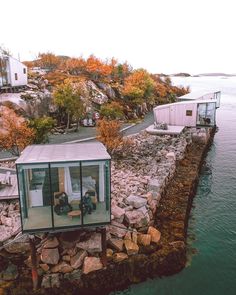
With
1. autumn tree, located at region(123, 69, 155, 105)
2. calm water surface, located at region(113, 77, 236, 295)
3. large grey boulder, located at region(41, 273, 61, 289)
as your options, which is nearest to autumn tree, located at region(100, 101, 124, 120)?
autumn tree, located at region(123, 69, 155, 105)

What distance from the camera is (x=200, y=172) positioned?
36.5 m

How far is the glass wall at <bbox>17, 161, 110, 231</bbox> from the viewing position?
16234 millimetres

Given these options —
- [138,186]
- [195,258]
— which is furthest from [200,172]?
[195,258]

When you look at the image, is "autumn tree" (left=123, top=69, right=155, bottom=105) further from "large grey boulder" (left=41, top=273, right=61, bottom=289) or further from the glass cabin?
"large grey boulder" (left=41, top=273, right=61, bottom=289)

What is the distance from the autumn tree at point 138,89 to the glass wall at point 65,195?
44433 mm

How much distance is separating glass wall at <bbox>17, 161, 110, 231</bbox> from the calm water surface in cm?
528

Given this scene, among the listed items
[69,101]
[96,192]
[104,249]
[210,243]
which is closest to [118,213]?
[104,249]

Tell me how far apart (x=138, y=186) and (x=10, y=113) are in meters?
14.7

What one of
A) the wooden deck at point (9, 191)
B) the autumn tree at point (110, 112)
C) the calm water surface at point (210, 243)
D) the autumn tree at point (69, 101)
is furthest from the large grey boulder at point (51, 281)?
the autumn tree at point (110, 112)

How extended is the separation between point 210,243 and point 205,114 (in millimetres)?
27519

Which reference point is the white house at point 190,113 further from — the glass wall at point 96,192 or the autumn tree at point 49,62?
the autumn tree at point 49,62

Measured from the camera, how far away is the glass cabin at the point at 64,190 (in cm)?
1614

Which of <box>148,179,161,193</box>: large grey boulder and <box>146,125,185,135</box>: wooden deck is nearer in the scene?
<box>148,179,161,193</box>: large grey boulder

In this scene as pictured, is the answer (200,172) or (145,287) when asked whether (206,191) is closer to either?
(200,172)
